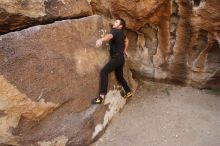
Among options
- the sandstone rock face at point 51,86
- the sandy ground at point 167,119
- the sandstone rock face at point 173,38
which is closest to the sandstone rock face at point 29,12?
the sandstone rock face at point 51,86

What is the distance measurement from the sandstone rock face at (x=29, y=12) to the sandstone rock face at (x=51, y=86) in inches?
14.3

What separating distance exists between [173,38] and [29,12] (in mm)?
3021

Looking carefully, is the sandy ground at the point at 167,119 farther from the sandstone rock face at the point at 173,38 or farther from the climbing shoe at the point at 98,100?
the climbing shoe at the point at 98,100

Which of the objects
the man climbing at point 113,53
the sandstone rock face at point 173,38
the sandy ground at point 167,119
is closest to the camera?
the sandy ground at point 167,119

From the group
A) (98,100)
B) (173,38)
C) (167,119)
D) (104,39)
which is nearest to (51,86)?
(98,100)

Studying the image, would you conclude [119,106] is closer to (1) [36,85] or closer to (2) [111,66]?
(2) [111,66]

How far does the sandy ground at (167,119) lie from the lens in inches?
232

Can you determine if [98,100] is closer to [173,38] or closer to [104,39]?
[104,39]

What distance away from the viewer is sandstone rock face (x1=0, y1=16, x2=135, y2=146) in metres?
5.03

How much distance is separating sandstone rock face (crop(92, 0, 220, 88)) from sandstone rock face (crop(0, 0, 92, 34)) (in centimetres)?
127

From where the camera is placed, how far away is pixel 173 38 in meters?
7.36

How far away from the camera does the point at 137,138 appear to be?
592 centimetres

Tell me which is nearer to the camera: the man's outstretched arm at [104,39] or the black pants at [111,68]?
the man's outstretched arm at [104,39]

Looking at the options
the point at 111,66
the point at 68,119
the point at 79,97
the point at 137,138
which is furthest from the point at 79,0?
the point at 137,138
